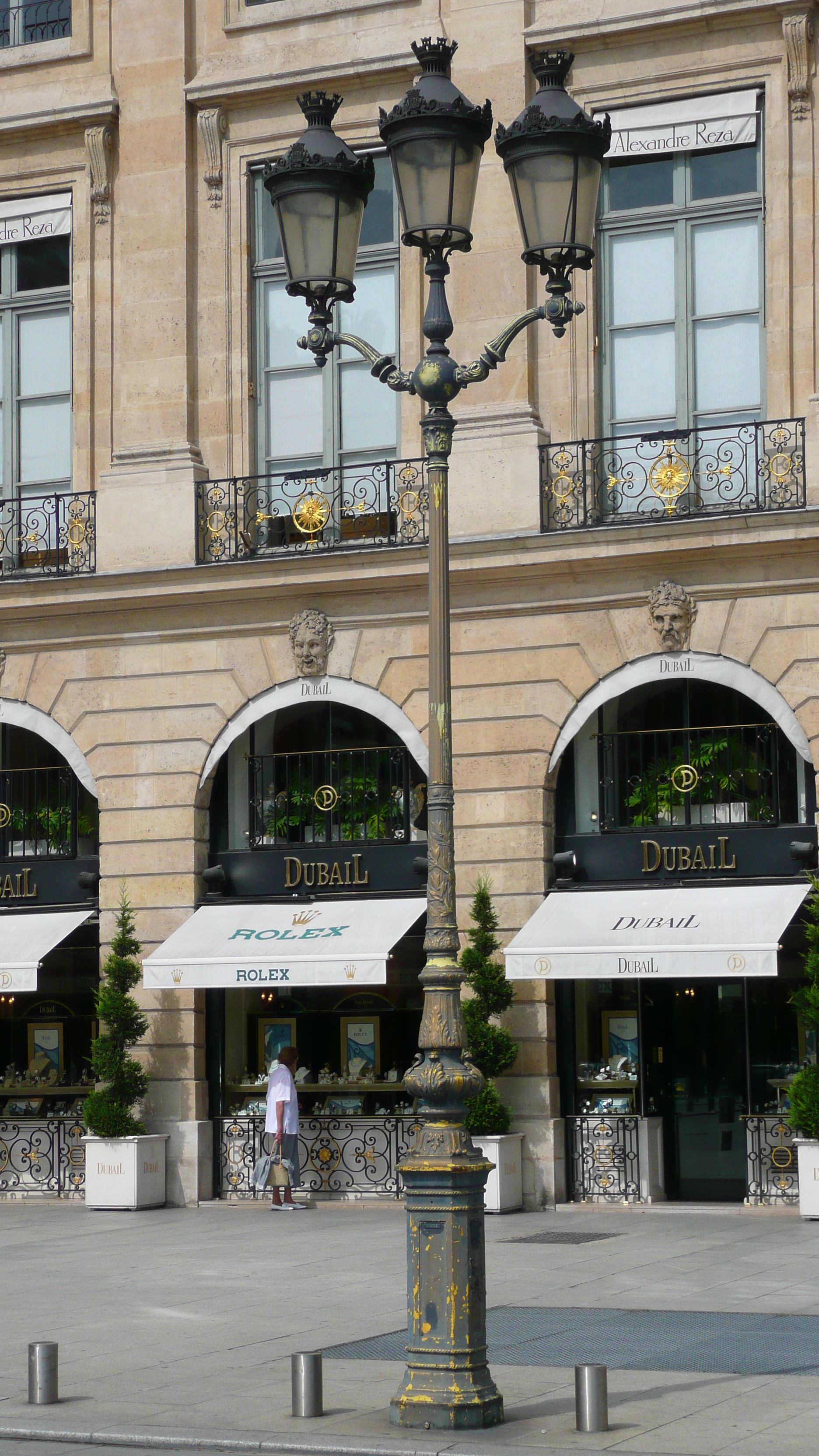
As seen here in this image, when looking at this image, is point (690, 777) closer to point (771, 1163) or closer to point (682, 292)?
point (771, 1163)

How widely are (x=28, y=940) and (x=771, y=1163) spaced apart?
8083 mm

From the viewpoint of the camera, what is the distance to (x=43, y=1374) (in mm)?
10055

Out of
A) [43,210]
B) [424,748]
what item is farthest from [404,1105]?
[43,210]

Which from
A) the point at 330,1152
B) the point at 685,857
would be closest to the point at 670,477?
the point at 685,857

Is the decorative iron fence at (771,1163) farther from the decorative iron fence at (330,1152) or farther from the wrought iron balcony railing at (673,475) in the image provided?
the wrought iron balcony railing at (673,475)

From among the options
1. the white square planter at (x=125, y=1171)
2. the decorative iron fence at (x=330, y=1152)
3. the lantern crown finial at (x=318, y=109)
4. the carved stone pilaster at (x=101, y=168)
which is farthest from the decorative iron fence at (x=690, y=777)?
the lantern crown finial at (x=318, y=109)

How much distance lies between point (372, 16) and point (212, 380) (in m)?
4.25

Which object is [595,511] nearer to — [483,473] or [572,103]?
[483,473]

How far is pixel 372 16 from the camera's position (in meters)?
21.6

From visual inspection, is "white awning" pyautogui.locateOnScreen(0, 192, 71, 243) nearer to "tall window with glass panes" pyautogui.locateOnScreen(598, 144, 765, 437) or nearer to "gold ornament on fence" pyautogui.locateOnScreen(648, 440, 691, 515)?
"tall window with glass panes" pyautogui.locateOnScreen(598, 144, 765, 437)

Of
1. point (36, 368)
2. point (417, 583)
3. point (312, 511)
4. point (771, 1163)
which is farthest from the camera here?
point (36, 368)

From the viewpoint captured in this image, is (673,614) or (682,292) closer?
(673,614)

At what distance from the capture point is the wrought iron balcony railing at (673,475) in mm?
19562

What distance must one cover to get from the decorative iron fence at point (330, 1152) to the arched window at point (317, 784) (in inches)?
114
